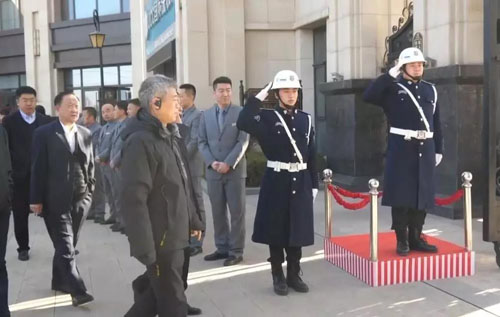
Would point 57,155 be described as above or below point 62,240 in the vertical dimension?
above

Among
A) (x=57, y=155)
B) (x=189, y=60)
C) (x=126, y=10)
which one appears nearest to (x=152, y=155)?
(x=57, y=155)

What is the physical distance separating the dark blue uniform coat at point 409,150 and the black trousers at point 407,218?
0.36ft

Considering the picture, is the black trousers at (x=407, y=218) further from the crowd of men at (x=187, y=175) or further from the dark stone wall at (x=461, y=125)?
the dark stone wall at (x=461, y=125)

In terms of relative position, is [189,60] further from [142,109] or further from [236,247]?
[142,109]

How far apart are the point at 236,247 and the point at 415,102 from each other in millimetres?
2480

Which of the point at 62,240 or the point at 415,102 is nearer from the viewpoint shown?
the point at 62,240

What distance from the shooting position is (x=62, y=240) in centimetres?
528

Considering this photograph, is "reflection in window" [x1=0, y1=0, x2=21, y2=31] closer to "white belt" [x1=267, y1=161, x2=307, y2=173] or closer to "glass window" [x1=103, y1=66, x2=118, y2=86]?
"glass window" [x1=103, y1=66, x2=118, y2=86]

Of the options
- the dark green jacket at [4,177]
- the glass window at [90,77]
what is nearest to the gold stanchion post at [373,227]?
the dark green jacket at [4,177]

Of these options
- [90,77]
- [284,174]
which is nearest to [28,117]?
[284,174]

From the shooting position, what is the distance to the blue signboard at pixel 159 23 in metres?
16.5

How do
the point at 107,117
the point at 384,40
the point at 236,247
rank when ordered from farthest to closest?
the point at 384,40 < the point at 107,117 < the point at 236,247

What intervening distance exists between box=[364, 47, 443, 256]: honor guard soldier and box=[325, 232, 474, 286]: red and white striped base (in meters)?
0.13

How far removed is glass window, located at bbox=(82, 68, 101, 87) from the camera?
32.8 m
